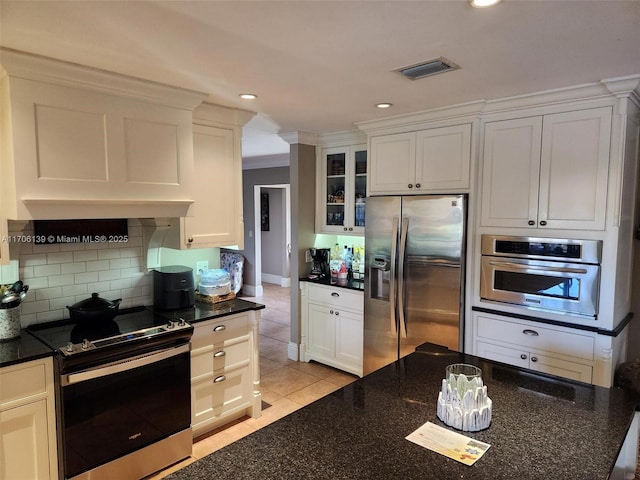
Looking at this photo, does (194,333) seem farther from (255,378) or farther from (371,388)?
(371,388)

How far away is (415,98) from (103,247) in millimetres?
2302

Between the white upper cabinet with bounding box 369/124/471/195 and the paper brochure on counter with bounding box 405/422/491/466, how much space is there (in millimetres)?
2046

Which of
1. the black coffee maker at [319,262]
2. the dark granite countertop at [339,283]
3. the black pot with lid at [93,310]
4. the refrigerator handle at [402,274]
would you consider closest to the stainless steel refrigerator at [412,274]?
the refrigerator handle at [402,274]

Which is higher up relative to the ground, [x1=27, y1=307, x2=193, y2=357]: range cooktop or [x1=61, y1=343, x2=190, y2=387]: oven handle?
[x1=27, y1=307, x2=193, y2=357]: range cooktop

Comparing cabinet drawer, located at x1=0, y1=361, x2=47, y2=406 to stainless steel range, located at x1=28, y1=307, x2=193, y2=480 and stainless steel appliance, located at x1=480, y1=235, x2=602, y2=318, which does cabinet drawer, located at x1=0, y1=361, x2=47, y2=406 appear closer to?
stainless steel range, located at x1=28, y1=307, x2=193, y2=480

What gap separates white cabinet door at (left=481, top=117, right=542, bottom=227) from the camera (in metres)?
2.75

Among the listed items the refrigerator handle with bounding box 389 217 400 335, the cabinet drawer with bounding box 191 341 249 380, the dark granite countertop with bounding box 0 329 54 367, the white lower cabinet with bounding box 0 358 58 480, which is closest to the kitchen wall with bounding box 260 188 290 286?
the refrigerator handle with bounding box 389 217 400 335

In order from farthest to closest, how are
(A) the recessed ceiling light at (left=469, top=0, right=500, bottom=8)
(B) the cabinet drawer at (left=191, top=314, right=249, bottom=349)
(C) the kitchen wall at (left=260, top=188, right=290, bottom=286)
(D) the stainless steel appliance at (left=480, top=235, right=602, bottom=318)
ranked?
(C) the kitchen wall at (left=260, top=188, right=290, bottom=286) < (B) the cabinet drawer at (left=191, top=314, right=249, bottom=349) < (D) the stainless steel appliance at (left=480, top=235, right=602, bottom=318) < (A) the recessed ceiling light at (left=469, top=0, right=500, bottom=8)

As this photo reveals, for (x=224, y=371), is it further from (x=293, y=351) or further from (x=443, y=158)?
(x=443, y=158)

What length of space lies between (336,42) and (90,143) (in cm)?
144

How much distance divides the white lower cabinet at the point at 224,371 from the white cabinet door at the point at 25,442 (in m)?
0.85

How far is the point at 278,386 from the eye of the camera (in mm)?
3777

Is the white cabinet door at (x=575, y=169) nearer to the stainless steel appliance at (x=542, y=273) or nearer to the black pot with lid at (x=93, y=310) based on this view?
the stainless steel appliance at (x=542, y=273)

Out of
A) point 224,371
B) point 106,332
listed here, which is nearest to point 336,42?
point 106,332
